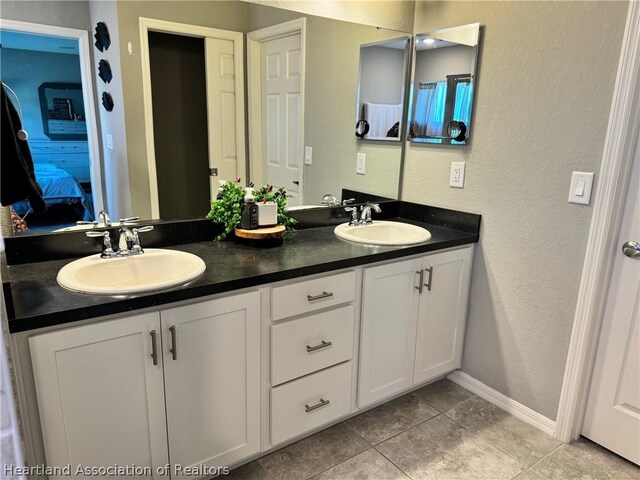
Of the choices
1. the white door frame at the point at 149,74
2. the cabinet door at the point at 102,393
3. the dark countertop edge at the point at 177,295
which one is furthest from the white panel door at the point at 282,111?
the cabinet door at the point at 102,393

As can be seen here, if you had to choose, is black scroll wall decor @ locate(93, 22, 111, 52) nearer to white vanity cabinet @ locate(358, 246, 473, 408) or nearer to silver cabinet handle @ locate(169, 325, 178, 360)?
silver cabinet handle @ locate(169, 325, 178, 360)

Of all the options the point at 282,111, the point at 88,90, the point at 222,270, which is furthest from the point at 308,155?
the point at 88,90

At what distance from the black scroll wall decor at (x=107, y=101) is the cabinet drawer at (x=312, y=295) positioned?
2.98ft

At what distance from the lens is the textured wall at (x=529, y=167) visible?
5.73ft

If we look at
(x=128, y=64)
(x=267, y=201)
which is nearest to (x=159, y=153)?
(x=128, y=64)

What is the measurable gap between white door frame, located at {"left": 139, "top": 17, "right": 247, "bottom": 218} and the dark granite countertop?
315 millimetres

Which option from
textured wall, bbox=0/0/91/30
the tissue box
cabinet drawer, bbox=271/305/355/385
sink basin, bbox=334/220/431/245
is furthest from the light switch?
textured wall, bbox=0/0/91/30

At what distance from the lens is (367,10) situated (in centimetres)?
224

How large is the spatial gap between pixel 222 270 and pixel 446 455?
48.3 inches

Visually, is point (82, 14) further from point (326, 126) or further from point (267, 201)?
point (326, 126)

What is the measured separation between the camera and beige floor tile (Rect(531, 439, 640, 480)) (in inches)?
70.8

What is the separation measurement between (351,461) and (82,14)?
6.44 feet

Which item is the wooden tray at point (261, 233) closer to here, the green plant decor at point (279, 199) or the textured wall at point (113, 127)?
the green plant decor at point (279, 199)

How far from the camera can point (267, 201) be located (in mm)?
1949
